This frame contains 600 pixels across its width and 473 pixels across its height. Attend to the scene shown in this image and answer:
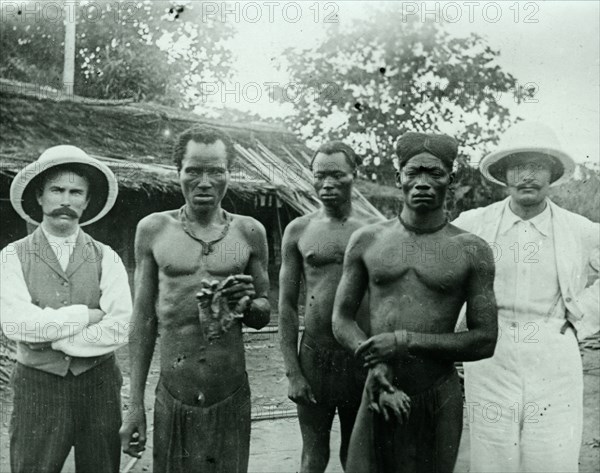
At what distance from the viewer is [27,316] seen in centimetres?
287

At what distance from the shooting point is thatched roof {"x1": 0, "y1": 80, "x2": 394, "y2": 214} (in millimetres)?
6504

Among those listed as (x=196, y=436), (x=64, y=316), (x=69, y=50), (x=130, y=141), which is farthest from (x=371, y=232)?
(x=69, y=50)

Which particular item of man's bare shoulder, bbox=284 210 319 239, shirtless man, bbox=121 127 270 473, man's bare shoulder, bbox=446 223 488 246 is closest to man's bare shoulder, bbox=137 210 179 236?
shirtless man, bbox=121 127 270 473

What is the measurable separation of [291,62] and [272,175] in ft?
4.80

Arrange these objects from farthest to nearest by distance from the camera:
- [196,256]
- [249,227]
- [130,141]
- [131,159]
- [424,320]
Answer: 1. [130,141]
2. [131,159]
3. [249,227]
4. [196,256]
5. [424,320]

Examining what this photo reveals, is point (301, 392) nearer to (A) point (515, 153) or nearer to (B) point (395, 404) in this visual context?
(B) point (395, 404)

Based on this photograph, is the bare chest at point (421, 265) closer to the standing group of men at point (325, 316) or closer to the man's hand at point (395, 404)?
the standing group of men at point (325, 316)

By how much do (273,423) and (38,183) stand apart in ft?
8.75

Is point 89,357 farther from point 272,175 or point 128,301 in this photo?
point 272,175

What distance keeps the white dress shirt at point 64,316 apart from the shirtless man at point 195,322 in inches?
8.6

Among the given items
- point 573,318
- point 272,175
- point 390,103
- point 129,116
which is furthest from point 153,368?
point 573,318

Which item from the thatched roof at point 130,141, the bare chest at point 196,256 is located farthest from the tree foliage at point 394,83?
the bare chest at point 196,256

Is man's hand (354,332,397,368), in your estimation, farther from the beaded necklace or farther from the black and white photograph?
the beaded necklace

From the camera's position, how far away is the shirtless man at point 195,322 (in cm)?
268
